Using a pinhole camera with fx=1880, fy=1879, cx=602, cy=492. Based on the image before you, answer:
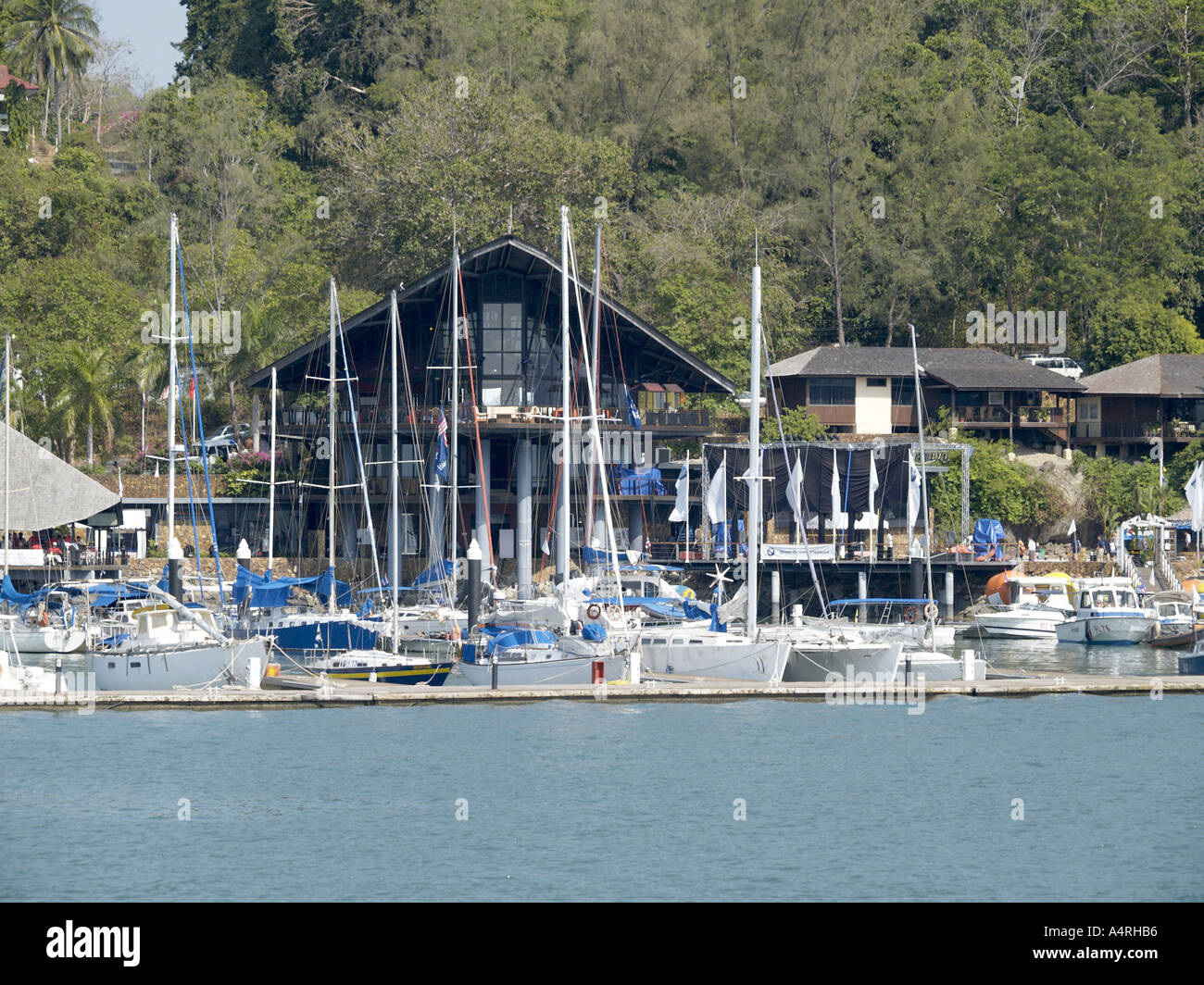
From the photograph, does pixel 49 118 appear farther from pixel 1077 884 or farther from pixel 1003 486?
pixel 1077 884

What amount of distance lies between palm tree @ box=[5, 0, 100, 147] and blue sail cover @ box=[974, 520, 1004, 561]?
7555 cm

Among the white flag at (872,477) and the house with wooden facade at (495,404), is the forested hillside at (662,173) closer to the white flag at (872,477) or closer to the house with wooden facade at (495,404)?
the house with wooden facade at (495,404)

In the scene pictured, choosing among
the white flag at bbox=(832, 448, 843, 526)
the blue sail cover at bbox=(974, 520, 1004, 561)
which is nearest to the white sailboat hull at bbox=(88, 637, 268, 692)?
the white flag at bbox=(832, 448, 843, 526)

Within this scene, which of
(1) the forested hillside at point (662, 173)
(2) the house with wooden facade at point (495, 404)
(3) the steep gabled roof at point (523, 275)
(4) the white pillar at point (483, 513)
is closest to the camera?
(4) the white pillar at point (483, 513)

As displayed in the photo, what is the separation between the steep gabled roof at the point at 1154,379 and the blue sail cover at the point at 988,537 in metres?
15.7

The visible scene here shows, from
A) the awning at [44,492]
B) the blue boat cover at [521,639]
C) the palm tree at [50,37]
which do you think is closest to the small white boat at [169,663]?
the blue boat cover at [521,639]

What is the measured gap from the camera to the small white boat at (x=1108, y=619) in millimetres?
76375

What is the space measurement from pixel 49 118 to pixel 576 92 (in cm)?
4754

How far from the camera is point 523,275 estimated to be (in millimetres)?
82812

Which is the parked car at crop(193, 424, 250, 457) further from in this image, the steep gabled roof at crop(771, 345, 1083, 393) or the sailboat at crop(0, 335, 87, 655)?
the steep gabled roof at crop(771, 345, 1083, 393)

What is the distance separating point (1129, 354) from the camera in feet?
345

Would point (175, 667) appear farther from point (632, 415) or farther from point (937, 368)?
point (937, 368)

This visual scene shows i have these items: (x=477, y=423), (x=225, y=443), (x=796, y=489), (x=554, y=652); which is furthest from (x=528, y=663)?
(x=225, y=443)
